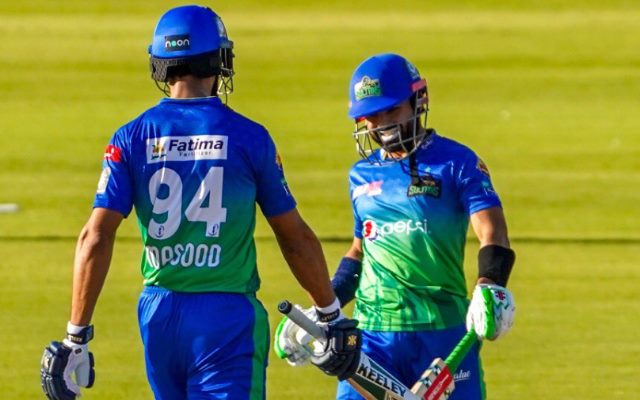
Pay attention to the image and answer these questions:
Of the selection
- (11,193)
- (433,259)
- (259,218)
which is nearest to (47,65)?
(11,193)

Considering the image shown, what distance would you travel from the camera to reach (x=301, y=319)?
649 cm

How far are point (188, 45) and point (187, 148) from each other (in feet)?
1.49

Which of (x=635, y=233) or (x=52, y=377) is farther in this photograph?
(x=635, y=233)

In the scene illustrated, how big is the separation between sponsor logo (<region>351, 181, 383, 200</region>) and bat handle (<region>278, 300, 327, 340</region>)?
1066 millimetres

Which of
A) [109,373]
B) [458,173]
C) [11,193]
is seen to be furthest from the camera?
[11,193]

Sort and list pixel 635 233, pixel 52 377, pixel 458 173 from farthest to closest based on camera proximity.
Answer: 1. pixel 635 233
2. pixel 458 173
3. pixel 52 377

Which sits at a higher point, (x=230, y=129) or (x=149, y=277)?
(x=230, y=129)

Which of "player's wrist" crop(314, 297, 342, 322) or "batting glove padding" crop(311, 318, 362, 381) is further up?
"player's wrist" crop(314, 297, 342, 322)

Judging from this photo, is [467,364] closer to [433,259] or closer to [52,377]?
[433,259]

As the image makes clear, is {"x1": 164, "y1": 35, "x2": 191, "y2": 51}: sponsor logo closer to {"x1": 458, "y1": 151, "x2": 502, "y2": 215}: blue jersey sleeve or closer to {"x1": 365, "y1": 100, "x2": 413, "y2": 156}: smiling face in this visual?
{"x1": 365, "y1": 100, "x2": 413, "y2": 156}: smiling face

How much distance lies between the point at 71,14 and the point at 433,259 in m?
29.1

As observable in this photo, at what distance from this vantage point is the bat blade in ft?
23.1

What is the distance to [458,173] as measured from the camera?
23.9ft

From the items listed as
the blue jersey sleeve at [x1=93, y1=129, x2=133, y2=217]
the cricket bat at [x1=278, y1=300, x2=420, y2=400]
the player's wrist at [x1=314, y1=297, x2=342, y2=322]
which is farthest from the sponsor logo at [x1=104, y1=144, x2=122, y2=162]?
the cricket bat at [x1=278, y1=300, x2=420, y2=400]
